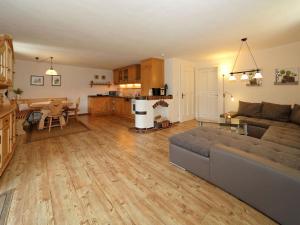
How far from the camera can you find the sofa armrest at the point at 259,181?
1355 millimetres

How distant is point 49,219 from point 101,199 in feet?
1.67

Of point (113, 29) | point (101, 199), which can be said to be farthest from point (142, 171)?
point (113, 29)

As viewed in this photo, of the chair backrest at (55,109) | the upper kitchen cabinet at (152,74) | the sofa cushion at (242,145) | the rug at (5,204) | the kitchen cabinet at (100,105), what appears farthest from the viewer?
the kitchen cabinet at (100,105)

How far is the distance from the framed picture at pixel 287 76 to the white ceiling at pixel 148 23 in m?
0.72

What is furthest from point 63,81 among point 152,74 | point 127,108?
point 152,74

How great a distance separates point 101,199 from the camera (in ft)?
5.93

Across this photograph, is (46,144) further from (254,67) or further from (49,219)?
(254,67)

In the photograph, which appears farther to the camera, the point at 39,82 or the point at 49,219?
the point at 39,82

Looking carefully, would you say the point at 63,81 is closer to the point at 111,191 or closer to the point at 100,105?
the point at 100,105

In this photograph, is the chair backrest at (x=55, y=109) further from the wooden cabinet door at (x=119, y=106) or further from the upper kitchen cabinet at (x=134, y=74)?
the upper kitchen cabinet at (x=134, y=74)

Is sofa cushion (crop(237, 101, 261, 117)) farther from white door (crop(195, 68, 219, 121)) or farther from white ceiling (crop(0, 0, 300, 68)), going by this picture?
white ceiling (crop(0, 0, 300, 68))

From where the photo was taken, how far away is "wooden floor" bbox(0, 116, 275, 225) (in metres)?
1.55

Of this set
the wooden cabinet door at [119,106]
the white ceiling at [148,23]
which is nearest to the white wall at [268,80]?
the white ceiling at [148,23]

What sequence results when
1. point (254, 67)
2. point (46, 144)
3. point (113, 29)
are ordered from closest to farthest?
point (113, 29) → point (46, 144) → point (254, 67)
